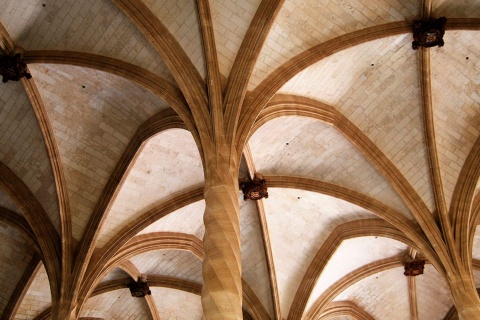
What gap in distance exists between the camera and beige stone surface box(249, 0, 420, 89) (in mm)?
12891

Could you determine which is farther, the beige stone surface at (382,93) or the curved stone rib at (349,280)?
the curved stone rib at (349,280)

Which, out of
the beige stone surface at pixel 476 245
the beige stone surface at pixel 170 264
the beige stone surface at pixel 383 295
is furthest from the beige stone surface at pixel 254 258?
the beige stone surface at pixel 476 245

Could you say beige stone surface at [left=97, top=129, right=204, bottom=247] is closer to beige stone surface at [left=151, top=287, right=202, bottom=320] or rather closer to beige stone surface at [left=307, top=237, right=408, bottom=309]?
beige stone surface at [left=151, top=287, right=202, bottom=320]

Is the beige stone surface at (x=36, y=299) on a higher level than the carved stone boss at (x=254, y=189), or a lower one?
lower

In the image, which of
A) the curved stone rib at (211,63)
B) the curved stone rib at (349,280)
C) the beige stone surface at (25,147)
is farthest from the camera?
the curved stone rib at (349,280)

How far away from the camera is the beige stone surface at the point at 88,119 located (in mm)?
14023

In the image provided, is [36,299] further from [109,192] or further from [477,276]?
[477,276]

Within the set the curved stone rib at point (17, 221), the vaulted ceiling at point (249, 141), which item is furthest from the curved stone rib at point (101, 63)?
the curved stone rib at point (17, 221)

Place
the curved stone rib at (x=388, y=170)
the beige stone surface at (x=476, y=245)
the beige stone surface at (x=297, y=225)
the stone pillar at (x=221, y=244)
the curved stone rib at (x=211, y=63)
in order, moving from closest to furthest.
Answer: the stone pillar at (x=221, y=244) → the curved stone rib at (x=211, y=63) → the curved stone rib at (x=388, y=170) → the beige stone surface at (x=297, y=225) → the beige stone surface at (x=476, y=245)

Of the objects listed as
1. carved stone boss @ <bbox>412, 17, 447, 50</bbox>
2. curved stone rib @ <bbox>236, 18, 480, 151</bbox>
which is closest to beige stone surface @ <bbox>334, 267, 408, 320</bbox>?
carved stone boss @ <bbox>412, 17, 447, 50</bbox>

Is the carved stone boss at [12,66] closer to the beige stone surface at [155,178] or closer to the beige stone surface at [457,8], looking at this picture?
the beige stone surface at [155,178]

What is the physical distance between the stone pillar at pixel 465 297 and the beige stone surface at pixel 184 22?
7759 mm

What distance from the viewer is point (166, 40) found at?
12.5 m

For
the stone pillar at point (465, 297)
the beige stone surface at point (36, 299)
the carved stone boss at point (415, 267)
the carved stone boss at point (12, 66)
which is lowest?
the stone pillar at point (465, 297)
